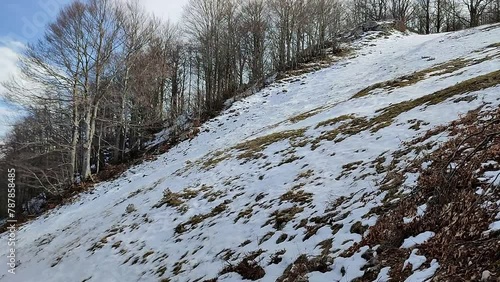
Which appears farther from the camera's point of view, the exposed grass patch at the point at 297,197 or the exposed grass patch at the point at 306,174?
the exposed grass patch at the point at 306,174

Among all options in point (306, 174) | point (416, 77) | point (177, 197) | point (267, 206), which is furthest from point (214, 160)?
point (416, 77)

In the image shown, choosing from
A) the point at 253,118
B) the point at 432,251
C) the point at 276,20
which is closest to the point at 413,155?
the point at 432,251

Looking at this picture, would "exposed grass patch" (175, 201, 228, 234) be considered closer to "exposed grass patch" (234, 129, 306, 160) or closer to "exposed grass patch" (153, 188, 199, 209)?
"exposed grass patch" (153, 188, 199, 209)

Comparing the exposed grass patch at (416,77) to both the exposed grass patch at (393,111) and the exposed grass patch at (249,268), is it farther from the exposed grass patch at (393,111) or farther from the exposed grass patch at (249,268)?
the exposed grass patch at (249,268)

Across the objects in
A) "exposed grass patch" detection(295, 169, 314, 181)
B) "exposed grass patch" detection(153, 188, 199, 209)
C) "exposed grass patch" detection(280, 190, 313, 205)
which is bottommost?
"exposed grass patch" detection(153, 188, 199, 209)

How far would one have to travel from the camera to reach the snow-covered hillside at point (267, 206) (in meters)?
5.13

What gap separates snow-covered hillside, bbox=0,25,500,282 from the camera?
513cm

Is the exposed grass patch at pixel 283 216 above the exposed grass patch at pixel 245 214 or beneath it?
above

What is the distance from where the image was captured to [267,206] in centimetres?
698

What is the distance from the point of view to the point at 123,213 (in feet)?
34.5

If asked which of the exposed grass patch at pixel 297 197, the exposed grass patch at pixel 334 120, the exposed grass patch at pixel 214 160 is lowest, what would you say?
the exposed grass patch at pixel 214 160

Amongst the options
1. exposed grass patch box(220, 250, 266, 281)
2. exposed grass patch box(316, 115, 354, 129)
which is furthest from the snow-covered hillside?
exposed grass patch box(316, 115, 354, 129)

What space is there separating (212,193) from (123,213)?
10.3ft

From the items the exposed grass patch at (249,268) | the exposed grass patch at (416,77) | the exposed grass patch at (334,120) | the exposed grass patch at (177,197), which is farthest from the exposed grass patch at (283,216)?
the exposed grass patch at (416,77)
